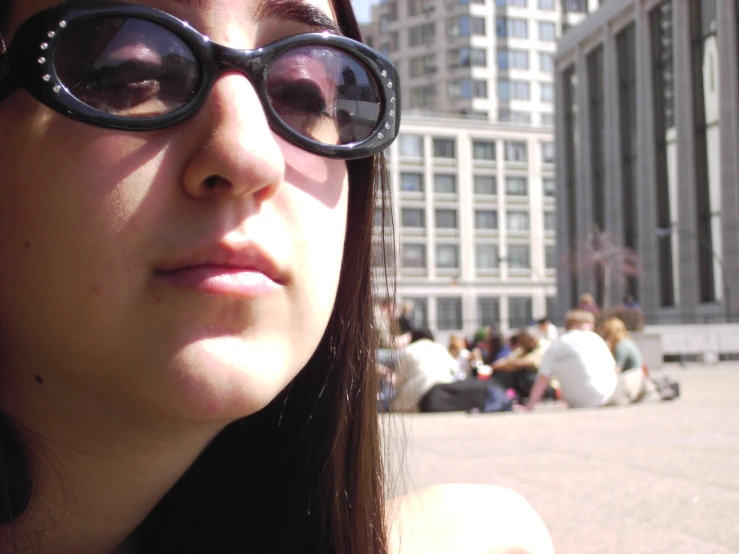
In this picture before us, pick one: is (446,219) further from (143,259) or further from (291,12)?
(143,259)

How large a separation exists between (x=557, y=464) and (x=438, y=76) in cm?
7459

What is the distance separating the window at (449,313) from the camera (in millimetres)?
63125

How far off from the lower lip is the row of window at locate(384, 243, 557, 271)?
6123 cm

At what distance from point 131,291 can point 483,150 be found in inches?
2622

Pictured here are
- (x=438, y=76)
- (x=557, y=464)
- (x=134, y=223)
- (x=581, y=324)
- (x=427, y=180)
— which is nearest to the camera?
(x=134, y=223)

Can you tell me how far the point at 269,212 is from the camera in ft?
3.38

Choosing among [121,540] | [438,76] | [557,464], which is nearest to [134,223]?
[121,540]

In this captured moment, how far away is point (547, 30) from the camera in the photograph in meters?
76.4

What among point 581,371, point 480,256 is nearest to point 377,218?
point 581,371

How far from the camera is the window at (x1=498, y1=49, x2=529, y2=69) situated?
7494cm

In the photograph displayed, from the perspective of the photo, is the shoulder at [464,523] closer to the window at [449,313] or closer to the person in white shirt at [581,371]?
the person in white shirt at [581,371]

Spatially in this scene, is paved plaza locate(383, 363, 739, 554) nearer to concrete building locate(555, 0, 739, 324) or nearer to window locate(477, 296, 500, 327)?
concrete building locate(555, 0, 739, 324)

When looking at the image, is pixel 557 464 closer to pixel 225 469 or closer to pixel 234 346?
pixel 225 469

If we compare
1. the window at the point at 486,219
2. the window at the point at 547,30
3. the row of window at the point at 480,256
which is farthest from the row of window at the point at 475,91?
the row of window at the point at 480,256
